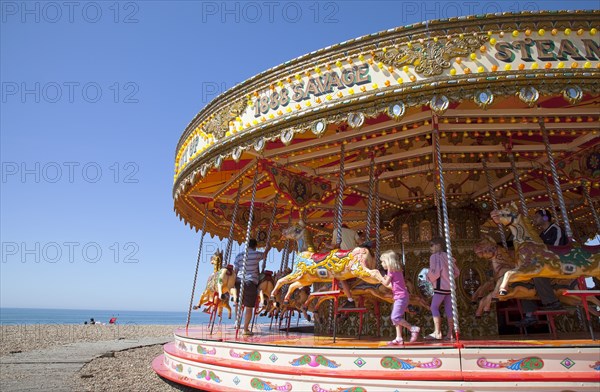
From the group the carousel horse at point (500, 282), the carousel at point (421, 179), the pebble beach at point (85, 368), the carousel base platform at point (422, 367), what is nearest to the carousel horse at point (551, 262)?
the carousel at point (421, 179)

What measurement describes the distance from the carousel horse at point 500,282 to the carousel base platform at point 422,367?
83 centimetres

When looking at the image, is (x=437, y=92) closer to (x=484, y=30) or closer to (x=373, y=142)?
(x=484, y=30)

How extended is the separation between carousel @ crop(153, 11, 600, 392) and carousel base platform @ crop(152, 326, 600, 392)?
0.02 metres

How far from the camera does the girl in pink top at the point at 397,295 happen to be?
18.5 feet

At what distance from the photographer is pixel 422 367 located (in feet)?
16.1

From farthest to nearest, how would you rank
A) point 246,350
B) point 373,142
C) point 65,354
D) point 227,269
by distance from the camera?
point 65,354
point 227,269
point 373,142
point 246,350

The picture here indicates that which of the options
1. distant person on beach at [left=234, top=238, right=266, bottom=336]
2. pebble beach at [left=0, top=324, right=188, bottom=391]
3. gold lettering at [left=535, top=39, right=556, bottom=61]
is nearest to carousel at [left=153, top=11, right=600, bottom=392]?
gold lettering at [left=535, top=39, right=556, bottom=61]

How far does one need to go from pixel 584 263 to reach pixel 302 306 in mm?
5585

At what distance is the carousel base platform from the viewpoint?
4.62 meters

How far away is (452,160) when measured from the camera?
923cm

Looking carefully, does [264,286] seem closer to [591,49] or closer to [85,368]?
[85,368]

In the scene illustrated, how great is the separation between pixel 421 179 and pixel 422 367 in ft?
19.7

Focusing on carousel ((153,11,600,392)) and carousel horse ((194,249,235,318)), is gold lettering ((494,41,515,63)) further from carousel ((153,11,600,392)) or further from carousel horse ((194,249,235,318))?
carousel horse ((194,249,235,318))

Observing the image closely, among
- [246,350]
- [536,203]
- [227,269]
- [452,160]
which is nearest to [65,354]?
[227,269]
